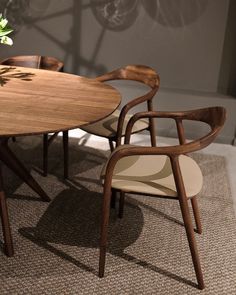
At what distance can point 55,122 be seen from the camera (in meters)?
1.55

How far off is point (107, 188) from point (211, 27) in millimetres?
2072

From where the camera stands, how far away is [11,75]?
7.30ft

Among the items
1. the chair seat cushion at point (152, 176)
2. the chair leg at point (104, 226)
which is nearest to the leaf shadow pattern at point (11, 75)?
the chair seat cushion at point (152, 176)

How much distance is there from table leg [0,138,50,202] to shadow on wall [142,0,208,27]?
1.72 m

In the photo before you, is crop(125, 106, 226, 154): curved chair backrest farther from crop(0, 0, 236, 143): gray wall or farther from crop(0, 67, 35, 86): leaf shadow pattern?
crop(0, 0, 236, 143): gray wall

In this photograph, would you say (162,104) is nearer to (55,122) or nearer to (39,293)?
(55,122)

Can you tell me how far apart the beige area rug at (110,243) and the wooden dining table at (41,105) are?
136mm

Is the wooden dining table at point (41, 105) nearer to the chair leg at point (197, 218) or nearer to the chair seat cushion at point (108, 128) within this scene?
the chair seat cushion at point (108, 128)

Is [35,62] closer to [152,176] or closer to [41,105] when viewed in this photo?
[41,105]

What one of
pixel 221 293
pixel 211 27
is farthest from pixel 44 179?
pixel 211 27

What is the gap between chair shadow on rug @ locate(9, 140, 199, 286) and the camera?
1803 mm

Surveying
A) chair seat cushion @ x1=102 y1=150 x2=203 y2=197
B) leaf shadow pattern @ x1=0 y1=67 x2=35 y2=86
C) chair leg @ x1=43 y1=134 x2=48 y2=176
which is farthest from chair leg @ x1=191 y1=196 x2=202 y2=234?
leaf shadow pattern @ x1=0 y1=67 x2=35 y2=86

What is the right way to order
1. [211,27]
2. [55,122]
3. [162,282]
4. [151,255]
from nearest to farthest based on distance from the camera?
[55,122] → [162,282] → [151,255] → [211,27]

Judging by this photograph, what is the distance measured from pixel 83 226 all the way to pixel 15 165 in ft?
1.72
